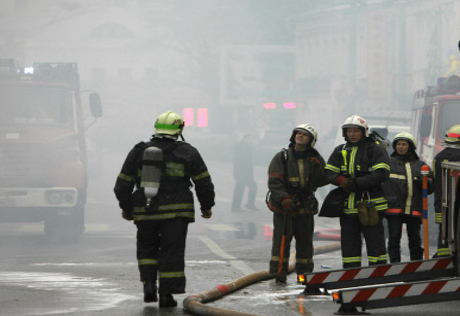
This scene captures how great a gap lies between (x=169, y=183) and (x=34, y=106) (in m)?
8.25

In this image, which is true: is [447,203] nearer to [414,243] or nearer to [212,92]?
[414,243]

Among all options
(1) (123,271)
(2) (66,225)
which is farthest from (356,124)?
(2) (66,225)

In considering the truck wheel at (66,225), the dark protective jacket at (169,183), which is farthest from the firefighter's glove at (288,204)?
the truck wheel at (66,225)

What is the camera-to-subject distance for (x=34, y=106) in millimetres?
15109

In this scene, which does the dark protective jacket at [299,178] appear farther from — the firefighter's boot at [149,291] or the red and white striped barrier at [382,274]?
the firefighter's boot at [149,291]

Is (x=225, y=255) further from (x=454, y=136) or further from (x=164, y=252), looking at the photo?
(x=164, y=252)

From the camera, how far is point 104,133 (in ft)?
197

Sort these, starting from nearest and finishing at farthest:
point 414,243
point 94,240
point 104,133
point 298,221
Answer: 1. point 298,221
2. point 414,243
3. point 94,240
4. point 104,133

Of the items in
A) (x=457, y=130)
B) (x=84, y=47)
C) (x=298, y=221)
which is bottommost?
(x=298, y=221)

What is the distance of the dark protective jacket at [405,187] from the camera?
891 cm

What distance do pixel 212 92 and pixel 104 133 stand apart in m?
7.90

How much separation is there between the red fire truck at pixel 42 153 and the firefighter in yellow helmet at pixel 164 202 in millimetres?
7234

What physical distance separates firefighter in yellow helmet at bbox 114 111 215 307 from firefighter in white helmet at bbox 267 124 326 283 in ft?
3.79

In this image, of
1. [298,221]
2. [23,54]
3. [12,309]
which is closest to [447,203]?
[298,221]
